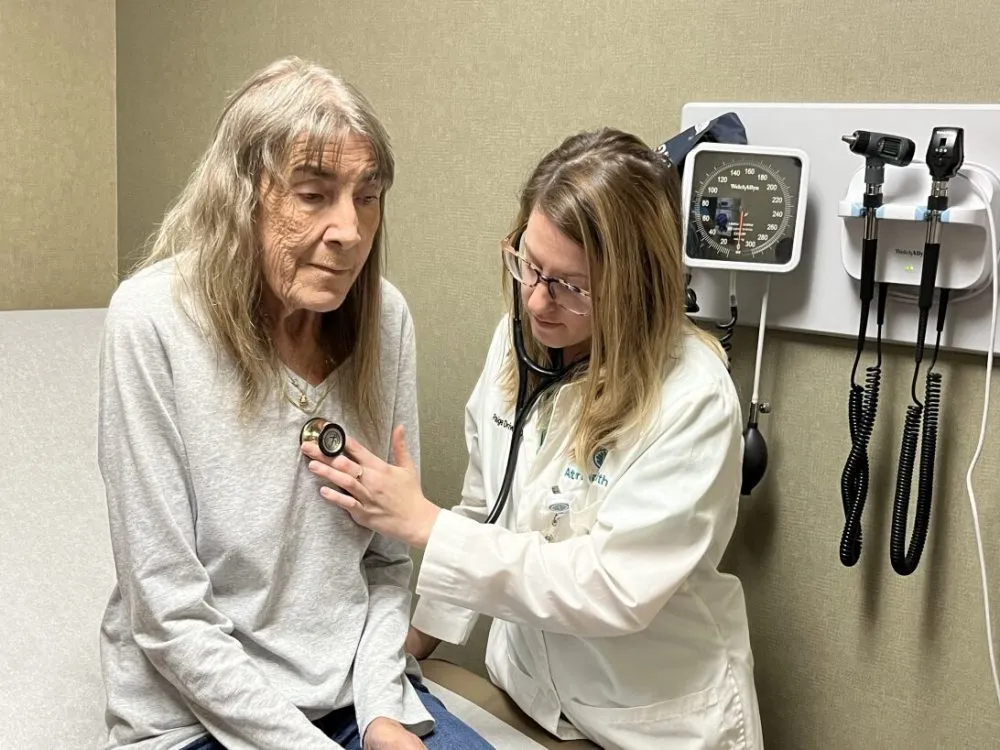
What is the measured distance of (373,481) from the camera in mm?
1294

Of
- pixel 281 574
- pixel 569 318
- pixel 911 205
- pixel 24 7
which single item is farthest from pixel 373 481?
pixel 24 7

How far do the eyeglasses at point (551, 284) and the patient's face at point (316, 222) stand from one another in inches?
9.3

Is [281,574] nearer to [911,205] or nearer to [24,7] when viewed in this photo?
[911,205]

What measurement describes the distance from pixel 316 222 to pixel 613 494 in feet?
1.62

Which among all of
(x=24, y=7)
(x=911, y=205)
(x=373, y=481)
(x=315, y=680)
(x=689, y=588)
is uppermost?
(x=24, y=7)

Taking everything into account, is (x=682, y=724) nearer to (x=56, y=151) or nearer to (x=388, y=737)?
(x=388, y=737)

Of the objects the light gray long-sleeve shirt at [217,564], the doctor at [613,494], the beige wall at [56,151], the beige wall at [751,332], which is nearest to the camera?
the light gray long-sleeve shirt at [217,564]

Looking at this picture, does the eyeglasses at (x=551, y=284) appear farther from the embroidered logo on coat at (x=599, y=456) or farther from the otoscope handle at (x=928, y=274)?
the otoscope handle at (x=928, y=274)

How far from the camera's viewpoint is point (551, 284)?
131cm

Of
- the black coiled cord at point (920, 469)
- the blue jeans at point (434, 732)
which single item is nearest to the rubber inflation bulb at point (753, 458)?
the black coiled cord at point (920, 469)

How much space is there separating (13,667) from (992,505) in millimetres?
1419

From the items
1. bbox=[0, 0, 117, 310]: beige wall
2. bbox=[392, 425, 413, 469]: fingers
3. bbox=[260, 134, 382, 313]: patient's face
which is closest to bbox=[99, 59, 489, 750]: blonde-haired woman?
bbox=[260, 134, 382, 313]: patient's face

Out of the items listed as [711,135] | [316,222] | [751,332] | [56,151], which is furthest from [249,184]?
[56,151]

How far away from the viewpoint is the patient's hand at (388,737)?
47.4 inches
